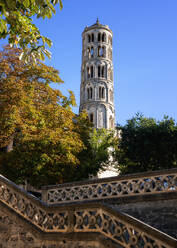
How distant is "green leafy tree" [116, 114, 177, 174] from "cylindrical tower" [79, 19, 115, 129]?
72.9 ft

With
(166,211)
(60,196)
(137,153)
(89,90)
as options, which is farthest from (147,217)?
(89,90)

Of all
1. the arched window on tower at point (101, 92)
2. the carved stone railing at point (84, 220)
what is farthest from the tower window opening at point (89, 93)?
the carved stone railing at point (84, 220)

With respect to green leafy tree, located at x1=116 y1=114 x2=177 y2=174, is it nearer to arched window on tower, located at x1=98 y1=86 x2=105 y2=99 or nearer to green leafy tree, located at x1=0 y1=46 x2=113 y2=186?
green leafy tree, located at x1=0 y1=46 x2=113 y2=186

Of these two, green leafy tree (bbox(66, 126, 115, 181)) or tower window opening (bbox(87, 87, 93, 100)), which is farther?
tower window opening (bbox(87, 87, 93, 100))

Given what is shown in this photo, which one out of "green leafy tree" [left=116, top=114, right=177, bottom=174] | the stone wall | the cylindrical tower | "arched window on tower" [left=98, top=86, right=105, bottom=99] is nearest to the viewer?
the stone wall

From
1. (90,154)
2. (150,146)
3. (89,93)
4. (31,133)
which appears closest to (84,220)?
(31,133)

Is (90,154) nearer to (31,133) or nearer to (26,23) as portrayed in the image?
(31,133)

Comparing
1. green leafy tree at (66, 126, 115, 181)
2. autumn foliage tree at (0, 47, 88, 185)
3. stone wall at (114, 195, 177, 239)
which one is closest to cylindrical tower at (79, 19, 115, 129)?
green leafy tree at (66, 126, 115, 181)

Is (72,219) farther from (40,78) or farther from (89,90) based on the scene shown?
(89,90)

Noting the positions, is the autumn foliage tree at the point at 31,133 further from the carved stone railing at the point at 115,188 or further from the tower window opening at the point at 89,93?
the tower window opening at the point at 89,93

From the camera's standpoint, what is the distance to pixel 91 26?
62344mm

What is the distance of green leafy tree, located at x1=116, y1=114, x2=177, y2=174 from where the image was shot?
98.4ft

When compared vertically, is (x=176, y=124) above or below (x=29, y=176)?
above

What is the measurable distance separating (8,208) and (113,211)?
3.49 meters
